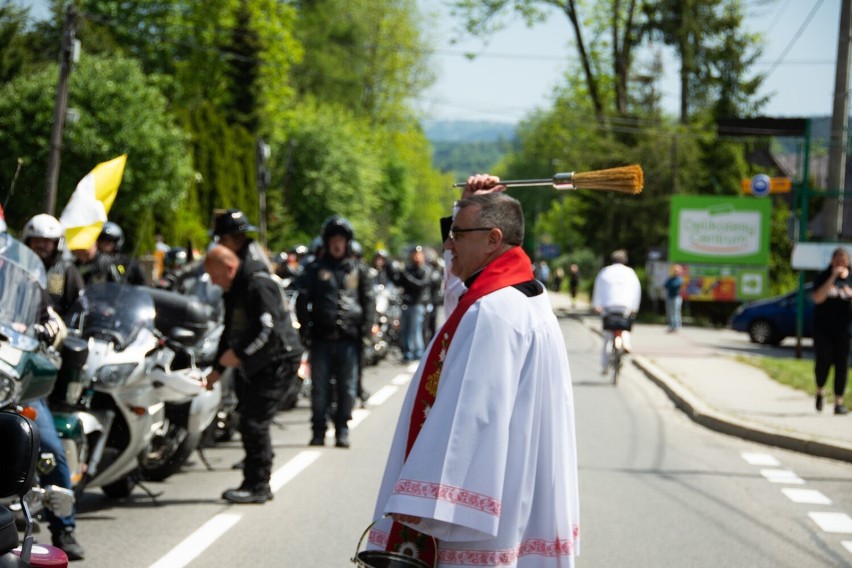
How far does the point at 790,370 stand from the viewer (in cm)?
2005

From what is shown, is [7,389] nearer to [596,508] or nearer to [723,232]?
[596,508]

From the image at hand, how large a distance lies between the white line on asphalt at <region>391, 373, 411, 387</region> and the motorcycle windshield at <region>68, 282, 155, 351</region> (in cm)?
919

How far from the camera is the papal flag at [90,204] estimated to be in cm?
892

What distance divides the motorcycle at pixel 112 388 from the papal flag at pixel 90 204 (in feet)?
3.17

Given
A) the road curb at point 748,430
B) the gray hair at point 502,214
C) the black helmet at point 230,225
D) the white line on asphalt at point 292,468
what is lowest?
the road curb at point 748,430

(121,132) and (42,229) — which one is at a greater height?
(121,132)

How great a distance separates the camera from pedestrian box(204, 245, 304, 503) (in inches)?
332

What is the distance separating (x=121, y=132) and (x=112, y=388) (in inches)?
1049

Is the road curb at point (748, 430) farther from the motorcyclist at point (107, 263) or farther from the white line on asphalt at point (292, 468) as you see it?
the motorcyclist at point (107, 263)

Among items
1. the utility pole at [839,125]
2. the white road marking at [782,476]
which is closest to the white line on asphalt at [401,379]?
the white road marking at [782,476]

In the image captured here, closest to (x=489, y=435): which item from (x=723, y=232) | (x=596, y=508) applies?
(x=596, y=508)

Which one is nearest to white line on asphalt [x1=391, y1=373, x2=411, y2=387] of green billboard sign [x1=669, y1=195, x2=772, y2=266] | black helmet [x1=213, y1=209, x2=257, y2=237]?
black helmet [x1=213, y1=209, x2=257, y2=237]

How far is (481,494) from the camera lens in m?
3.56

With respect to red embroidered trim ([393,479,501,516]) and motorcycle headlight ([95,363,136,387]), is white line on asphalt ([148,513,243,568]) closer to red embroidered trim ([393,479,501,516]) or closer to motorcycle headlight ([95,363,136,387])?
motorcycle headlight ([95,363,136,387])
